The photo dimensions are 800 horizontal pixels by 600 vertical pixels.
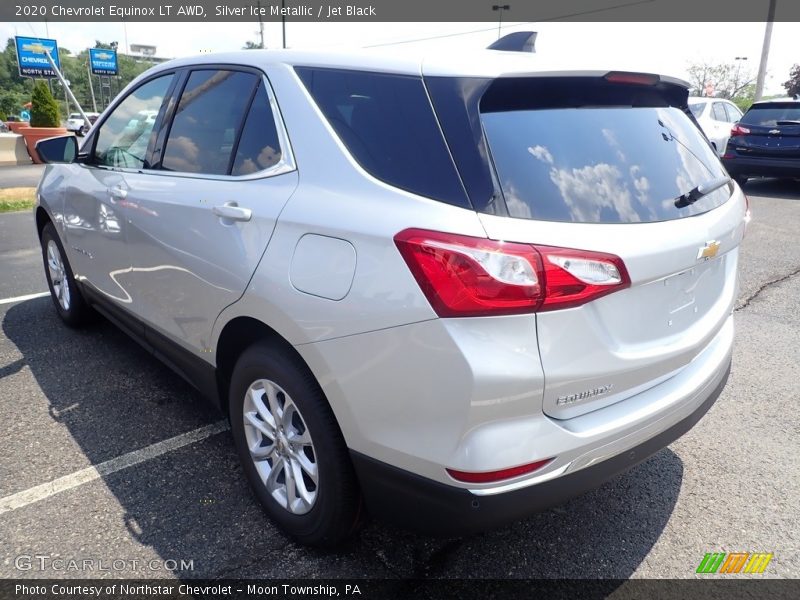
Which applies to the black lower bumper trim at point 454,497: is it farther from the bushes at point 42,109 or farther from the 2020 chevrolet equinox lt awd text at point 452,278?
the bushes at point 42,109

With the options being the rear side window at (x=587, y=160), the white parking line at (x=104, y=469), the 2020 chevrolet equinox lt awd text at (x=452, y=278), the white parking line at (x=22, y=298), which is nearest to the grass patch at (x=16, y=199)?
the white parking line at (x=22, y=298)

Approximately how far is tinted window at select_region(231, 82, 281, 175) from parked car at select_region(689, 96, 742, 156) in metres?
12.3

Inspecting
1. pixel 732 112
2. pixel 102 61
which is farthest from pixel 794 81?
pixel 102 61

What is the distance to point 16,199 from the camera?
1103cm

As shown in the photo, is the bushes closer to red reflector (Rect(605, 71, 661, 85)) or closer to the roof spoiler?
the roof spoiler

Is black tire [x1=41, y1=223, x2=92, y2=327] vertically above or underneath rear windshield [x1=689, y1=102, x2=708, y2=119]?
underneath

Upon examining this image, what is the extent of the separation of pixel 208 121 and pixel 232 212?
674 millimetres

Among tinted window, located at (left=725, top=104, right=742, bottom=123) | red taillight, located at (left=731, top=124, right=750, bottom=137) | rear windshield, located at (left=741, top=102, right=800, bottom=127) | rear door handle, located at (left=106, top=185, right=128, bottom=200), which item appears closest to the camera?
rear door handle, located at (left=106, top=185, right=128, bottom=200)

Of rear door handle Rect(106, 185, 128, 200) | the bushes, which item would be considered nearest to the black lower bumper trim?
rear door handle Rect(106, 185, 128, 200)

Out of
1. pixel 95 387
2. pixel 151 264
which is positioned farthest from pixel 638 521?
pixel 95 387

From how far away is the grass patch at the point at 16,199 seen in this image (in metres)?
10.2

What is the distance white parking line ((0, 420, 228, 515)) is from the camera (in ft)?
8.40

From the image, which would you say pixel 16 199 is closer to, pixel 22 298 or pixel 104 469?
pixel 22 298

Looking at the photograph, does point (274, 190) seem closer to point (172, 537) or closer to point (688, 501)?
point (172, 537)
